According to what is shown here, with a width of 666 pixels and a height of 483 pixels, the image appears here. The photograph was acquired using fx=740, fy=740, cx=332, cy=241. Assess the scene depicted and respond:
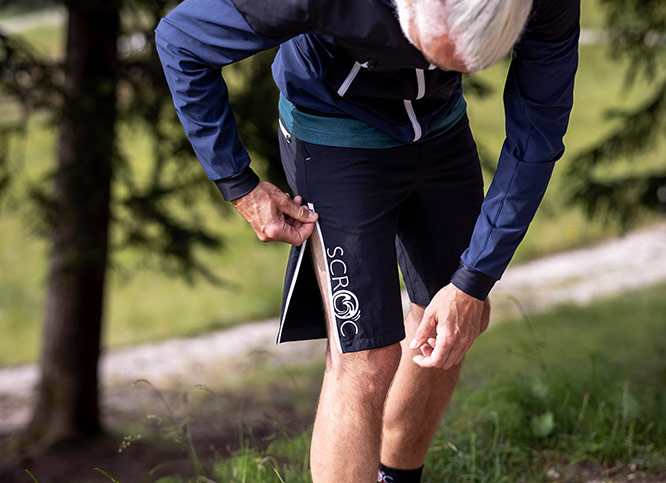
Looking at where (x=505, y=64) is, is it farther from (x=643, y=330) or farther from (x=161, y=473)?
(x=643, y=330)

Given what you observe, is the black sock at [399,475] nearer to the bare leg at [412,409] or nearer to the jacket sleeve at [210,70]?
the bare leg at [412,409]

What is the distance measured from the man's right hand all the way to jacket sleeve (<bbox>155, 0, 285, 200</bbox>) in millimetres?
32

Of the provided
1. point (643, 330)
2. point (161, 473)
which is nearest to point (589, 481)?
point (161, 473)

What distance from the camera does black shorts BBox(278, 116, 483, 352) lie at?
77.7 inches

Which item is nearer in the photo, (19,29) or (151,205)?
(151,205)

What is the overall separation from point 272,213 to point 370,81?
43cm

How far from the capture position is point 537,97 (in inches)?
77.4

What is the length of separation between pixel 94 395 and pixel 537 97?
4927 millimetres

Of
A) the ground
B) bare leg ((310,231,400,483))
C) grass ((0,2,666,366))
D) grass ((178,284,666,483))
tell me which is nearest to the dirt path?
the ground

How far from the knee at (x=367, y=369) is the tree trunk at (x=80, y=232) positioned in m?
3.03

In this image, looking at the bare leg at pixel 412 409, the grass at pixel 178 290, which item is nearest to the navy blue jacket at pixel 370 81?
the bare leg at pixel 412 409

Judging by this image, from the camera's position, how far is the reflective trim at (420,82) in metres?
1.92

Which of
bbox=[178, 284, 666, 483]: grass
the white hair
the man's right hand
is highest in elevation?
the white hair

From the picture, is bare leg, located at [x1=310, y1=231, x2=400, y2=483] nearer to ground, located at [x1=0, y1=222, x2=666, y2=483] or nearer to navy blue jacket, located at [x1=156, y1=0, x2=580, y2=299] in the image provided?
navy blue jacket, located at [x1=156, y1=0, x2=580, y2=299]
